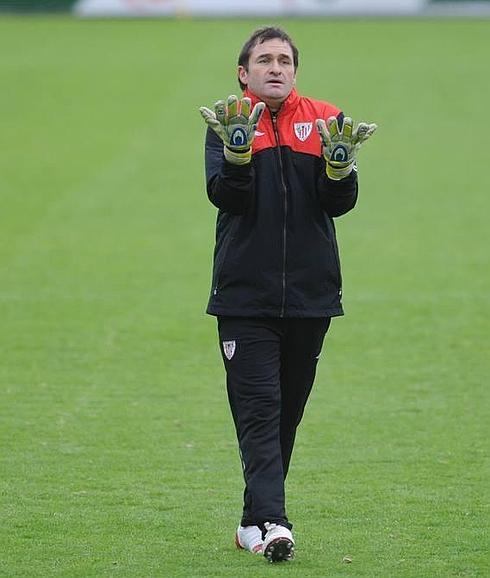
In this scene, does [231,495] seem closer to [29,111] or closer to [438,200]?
[438,200]

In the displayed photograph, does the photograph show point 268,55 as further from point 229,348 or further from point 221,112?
point 229,348

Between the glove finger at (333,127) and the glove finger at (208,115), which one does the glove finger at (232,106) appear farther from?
the glove finger at (333,127)

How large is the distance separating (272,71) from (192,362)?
5.22 metres

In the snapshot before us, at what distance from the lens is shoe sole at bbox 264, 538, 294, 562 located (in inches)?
242

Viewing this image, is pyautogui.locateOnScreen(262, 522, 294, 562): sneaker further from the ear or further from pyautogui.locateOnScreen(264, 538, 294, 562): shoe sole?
the ear

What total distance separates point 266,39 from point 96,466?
9.54 ft

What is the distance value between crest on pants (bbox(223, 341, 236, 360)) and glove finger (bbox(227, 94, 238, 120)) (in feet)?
3.23

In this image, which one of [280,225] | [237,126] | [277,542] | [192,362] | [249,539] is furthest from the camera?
[192,362]

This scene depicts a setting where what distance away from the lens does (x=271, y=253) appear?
20.7ft

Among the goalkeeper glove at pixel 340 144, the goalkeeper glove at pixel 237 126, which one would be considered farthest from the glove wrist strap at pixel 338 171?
the goalkeeper glove at pixel 237 126

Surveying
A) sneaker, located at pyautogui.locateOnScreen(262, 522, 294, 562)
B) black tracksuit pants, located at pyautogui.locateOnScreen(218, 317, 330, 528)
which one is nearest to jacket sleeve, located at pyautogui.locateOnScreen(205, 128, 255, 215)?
black tracksuit pants, located at pyautogui.locateOnScreen(218, 317, 330, 528)

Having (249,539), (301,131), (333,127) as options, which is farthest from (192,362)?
(333,127)

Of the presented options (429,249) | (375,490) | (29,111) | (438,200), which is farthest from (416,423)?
(29,111)

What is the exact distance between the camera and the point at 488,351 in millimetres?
11633
